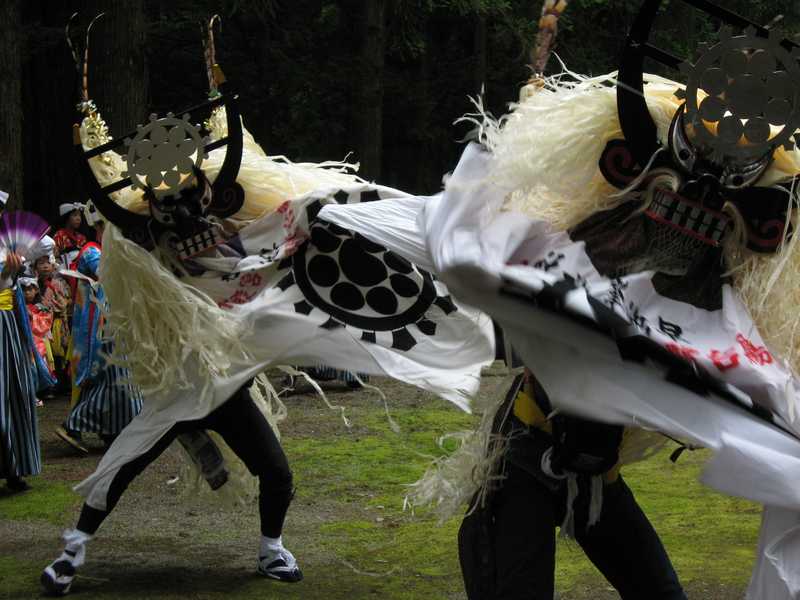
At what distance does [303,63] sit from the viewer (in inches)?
586

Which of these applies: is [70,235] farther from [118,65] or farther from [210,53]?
[210,53]

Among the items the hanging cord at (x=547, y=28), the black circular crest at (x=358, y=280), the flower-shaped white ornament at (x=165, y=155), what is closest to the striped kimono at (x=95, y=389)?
the flower-shaped white ornament at (x=165, y=155)

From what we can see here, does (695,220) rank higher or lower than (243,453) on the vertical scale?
higher

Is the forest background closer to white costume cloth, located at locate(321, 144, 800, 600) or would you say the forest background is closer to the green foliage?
the green foliage

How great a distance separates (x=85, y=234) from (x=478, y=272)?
28.9ft

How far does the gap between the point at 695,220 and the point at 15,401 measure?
5068 mm

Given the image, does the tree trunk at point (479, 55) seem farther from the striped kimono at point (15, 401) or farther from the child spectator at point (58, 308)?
the striped kimono at point (15, 401)

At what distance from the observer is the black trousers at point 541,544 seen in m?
3.16

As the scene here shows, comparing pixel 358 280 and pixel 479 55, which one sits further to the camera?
pixel 479 55

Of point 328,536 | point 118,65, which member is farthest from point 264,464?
point 118,65

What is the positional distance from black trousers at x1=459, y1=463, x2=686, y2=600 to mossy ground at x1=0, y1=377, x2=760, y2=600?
43.4 inches

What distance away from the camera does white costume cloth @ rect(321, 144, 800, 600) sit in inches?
106

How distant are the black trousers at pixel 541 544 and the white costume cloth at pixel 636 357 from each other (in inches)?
15.7

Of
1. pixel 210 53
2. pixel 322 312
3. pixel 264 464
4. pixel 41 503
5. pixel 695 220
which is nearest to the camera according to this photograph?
pixel 695 220
